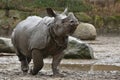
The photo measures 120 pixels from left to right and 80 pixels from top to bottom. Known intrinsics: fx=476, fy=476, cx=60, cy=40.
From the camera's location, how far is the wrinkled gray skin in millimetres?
8343

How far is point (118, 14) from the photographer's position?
96.2 feet

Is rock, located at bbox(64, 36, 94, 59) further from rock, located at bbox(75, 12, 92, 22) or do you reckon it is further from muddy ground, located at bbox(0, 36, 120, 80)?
rock, located at bbox(75, 12, 92, 22)

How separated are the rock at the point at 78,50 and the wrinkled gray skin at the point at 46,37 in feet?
15.5

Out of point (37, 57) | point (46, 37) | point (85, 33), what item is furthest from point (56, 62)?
point (85, 33)

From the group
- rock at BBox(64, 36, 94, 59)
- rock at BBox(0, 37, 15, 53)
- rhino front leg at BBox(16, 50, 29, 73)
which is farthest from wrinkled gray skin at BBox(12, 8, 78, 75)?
rock at BBox(0, 37, 15, 53)

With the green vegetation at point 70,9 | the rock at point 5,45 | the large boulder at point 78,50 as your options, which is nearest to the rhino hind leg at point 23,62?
the large boulder at point 78,50

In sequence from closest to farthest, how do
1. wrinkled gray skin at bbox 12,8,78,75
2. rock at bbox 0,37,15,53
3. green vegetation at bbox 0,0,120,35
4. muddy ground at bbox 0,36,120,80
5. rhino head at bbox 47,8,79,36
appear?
rhino head at bbox 47,8,79,36
wrinkled gray skin at bbox 12,8,78,75
muddy ground at bbox 0,36,120,80
rock at bbox 0,37,15,53
green vegetation at bbox 0,0,120,35

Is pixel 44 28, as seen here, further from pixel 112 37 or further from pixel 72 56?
pixel 112 37

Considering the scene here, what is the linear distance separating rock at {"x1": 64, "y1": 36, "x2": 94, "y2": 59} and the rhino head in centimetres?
539

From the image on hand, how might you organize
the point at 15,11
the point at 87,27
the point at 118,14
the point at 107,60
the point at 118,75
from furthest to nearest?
the point at 118,14 < the point at 15,11 < the point at 87,27 < the point at 107,60 < the point at 118,75

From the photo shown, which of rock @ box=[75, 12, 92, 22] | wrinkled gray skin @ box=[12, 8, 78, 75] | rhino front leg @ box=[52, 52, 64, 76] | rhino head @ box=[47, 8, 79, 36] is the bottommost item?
rock @ box=[75, 12, 92, 22]

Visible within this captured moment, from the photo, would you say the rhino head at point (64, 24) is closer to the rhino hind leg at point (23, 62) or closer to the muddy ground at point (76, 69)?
the muddy ground at point (76, 69)

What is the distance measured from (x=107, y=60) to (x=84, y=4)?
51.9 feet

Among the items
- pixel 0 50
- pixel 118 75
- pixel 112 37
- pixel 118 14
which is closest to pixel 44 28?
pixel 118 75
